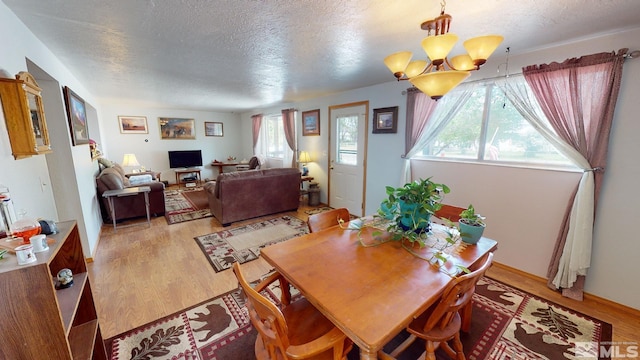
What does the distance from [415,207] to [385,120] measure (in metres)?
2.37

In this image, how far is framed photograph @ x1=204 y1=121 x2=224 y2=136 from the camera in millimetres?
7389

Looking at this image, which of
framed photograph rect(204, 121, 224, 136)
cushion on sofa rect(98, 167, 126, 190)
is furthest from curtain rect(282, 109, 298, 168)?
cushion on sofa rect(98, 167, 126, 190)

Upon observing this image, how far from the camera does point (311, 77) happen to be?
10.7ft

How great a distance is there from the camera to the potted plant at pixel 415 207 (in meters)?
1.53

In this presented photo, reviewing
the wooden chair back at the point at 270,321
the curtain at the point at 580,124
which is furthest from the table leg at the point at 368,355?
the curtain at the point at 580,124

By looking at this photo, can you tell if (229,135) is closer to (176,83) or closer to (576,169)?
(176,83)

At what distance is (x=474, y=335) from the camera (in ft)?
5.71

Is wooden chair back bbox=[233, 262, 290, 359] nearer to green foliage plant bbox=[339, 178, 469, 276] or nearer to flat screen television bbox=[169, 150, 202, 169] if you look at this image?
green foliage plant bbox=[339, 178, 469, 276]

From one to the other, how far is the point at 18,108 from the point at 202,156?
622cm

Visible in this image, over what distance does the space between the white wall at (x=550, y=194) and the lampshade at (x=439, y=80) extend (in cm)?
157

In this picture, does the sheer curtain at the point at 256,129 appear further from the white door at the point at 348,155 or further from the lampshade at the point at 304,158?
the white door at the point at 348,155

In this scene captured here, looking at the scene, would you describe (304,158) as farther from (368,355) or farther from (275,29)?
(368,355)

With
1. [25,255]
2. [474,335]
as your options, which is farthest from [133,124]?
[474,335]

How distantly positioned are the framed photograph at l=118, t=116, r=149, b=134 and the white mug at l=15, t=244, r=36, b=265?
6753mm
